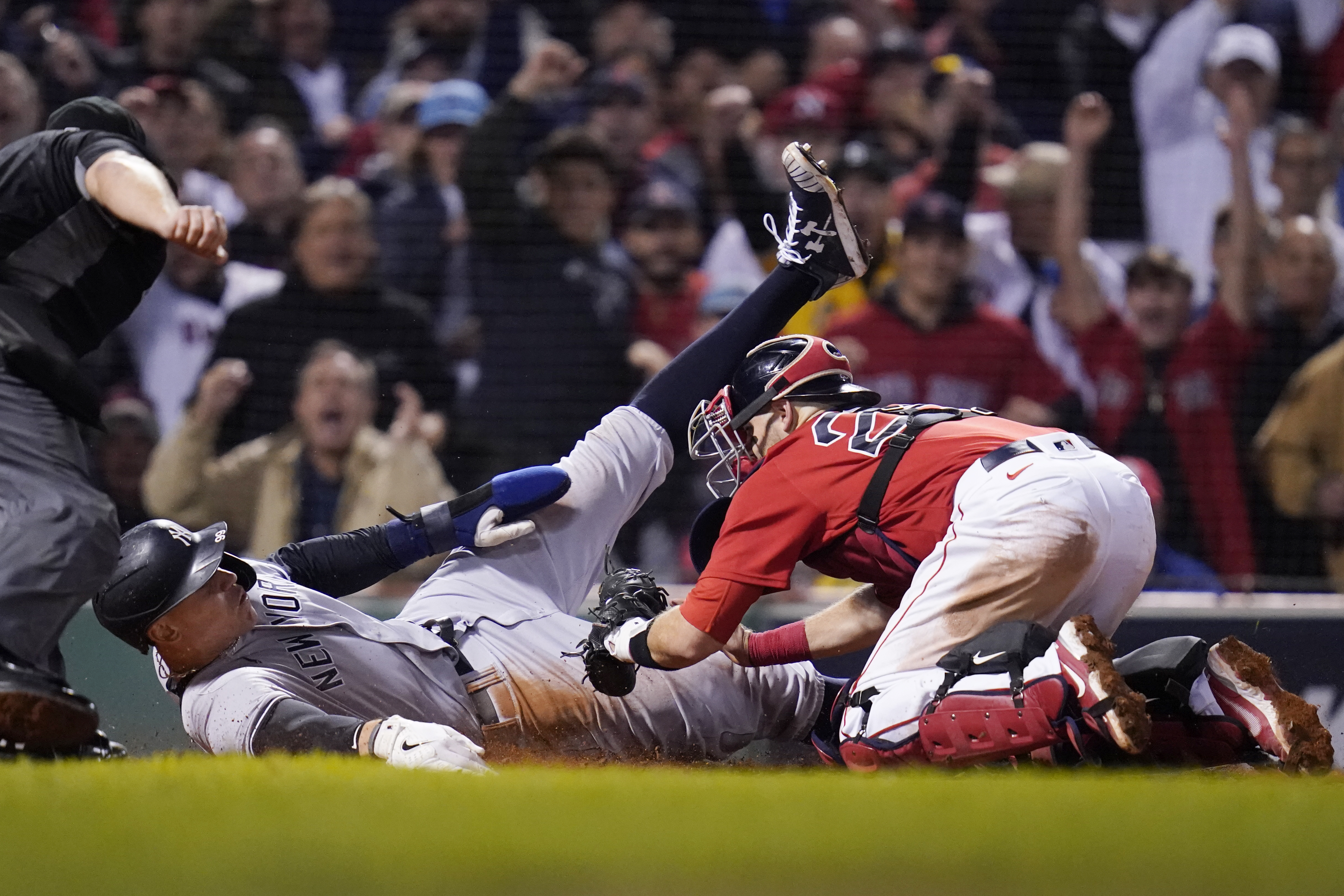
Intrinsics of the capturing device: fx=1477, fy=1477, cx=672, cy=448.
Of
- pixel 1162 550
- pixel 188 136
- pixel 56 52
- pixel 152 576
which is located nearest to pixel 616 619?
pixel 152 576

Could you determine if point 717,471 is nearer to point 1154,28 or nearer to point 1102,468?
point 1102,468

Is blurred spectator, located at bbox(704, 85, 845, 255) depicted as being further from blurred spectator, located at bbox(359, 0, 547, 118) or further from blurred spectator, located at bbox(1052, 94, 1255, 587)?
blurred spectator, located at bbox(1052, 94, 1255, 587)

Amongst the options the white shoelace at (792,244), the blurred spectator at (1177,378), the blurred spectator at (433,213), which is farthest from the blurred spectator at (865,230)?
the white shoelace at (792,244)

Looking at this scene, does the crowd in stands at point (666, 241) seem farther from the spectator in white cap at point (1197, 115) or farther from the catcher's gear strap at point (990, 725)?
the catcher's gear strap at point (990, 725)

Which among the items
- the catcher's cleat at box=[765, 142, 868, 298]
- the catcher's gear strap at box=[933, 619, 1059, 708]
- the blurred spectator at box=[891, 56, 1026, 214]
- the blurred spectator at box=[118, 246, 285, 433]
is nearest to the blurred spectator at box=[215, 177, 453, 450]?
the blurred spectator at box=[118, 246, 285, 433]

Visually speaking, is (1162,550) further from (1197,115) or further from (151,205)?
(151,205)
